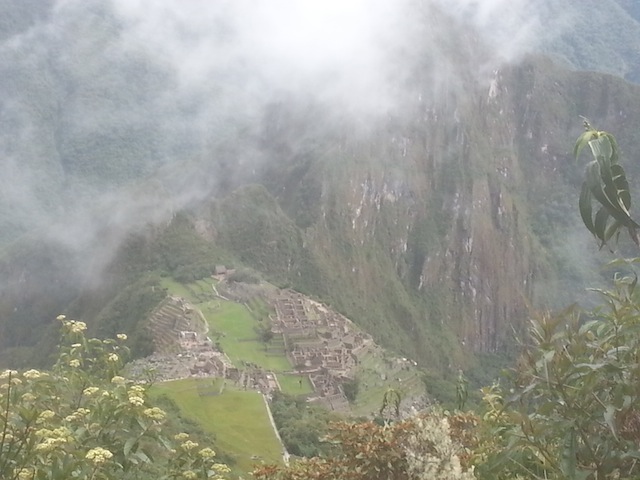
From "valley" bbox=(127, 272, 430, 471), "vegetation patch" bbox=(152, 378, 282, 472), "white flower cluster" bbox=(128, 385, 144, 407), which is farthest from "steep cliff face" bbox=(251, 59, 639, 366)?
"white flower cluster" bbox=(128, 385, 144, 407)

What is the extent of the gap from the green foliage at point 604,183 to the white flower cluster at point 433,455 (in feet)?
5.85

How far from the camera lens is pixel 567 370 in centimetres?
341

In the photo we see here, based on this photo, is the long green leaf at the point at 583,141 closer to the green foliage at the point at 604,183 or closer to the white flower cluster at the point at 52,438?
the green foliage at the point at 604,183

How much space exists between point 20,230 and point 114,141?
33595 millimetres

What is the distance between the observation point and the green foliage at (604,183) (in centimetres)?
304

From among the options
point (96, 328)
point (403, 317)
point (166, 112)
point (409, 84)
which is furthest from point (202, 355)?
point (166, 112)

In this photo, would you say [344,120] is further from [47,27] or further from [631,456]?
[631,456]

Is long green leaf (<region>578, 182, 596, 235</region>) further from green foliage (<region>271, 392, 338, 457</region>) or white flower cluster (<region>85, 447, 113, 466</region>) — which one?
green foliage (<region>271, 392, 338, 457</region>)

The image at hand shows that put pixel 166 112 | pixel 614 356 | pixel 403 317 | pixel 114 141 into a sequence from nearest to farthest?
pixel 614 356 < pixel 403 317 < pixel 114 141 < pixel 166 112

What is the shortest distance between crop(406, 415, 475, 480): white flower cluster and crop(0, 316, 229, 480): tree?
3.81 ft

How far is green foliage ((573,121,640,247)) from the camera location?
304 cm

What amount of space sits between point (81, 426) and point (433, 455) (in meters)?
2.12

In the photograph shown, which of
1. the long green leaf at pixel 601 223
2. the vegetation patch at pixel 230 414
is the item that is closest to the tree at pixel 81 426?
the long green leaf at pixel 601 223

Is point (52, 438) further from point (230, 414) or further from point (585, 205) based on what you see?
point (230, 414)
